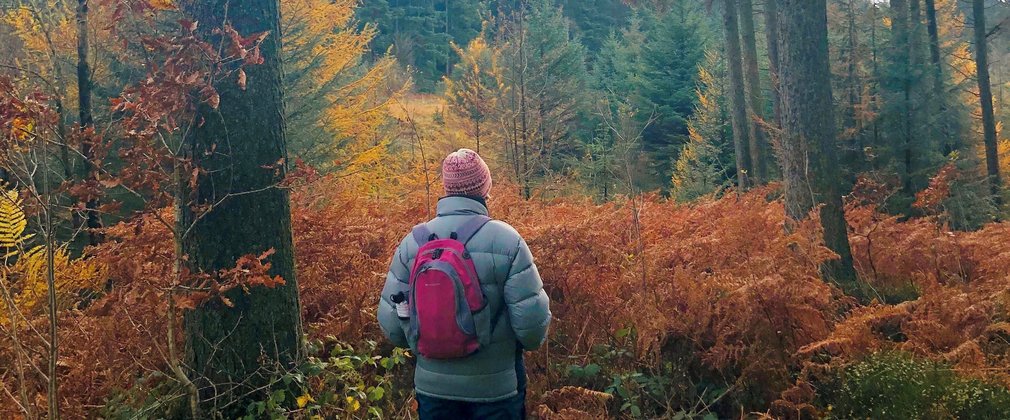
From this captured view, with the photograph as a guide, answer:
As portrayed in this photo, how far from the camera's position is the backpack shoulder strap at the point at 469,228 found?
2.84 meters

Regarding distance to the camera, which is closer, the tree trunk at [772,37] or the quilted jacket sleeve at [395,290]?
the quilted jacket sleeve at [395,290]

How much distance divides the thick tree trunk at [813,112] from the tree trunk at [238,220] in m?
5.47

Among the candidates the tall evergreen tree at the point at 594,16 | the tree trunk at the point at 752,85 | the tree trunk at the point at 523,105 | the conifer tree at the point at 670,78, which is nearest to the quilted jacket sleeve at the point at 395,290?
the tree trunk at the point at 523,105

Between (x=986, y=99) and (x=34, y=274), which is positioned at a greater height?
(x=986, y=99)

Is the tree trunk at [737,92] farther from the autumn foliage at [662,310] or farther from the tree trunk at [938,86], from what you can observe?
the autumn foliage at [662,310]

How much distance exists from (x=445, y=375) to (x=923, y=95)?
16821 mm

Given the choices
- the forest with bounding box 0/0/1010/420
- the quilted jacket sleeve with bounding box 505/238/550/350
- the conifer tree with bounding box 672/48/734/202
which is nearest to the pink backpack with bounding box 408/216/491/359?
the quilted jacket sleeve with bounding box 505/238/550/350

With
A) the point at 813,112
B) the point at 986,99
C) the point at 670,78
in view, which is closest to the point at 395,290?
the point at 813,112

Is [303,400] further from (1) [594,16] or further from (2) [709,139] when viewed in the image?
(1) [594,16]

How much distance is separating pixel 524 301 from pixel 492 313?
0.16m

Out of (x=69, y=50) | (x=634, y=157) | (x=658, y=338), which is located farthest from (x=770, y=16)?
(x=69, y=50)

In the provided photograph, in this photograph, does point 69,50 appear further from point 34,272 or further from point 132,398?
point 132,398

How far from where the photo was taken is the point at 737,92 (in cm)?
1394

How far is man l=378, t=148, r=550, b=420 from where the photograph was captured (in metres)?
2.80
